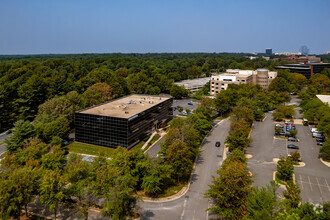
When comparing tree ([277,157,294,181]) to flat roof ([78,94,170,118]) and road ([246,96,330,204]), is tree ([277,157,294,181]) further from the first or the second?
flat roof ([78,94,170,118])

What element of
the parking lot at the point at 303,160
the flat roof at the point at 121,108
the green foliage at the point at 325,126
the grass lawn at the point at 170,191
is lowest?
the grass lawn at the point at 170,191

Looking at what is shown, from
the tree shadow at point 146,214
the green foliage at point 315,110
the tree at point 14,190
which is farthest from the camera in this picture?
the green foliage at point 315,110

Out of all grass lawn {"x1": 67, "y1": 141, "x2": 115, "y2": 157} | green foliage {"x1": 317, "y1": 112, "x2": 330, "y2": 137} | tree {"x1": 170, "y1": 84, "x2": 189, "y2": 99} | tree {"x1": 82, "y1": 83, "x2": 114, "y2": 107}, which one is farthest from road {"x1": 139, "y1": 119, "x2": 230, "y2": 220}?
tree {"x1": 170, "y1": 84, "x2": 189, "y2": 99}

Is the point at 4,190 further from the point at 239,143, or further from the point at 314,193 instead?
the point at 314,193

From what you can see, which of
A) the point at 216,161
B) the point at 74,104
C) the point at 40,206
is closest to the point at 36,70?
the point at 74,104

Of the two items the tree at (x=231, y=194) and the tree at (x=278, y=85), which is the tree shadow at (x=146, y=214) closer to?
the tree at (x=231, y=194)

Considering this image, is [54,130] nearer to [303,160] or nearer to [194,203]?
[194,203]

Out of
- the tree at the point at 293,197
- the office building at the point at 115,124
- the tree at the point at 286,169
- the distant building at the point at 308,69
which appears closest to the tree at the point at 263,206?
the tree at the point at 293,197

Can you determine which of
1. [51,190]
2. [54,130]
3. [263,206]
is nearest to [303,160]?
[263,206]
